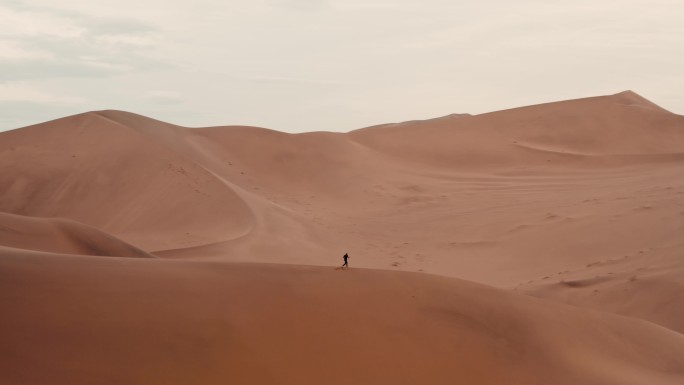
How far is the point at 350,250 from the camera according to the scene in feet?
48.8

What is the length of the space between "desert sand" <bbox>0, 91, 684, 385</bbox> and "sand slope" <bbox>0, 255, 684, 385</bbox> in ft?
0.04

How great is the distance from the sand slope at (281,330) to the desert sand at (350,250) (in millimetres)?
13

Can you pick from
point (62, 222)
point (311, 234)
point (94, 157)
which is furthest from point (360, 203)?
point (62, 222)

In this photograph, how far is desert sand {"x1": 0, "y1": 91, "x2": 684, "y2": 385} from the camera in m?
4.29

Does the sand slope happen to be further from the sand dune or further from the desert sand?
the sand dune

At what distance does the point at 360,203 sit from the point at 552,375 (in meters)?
14.8

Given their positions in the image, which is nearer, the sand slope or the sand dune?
the sand slope

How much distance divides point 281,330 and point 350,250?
10420mm

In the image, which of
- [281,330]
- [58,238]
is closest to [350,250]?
[58,238]

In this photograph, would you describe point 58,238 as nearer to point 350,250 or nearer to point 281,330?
point 281,330

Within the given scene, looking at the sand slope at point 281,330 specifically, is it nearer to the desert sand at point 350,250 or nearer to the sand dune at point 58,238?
the desert sand at point 350,250

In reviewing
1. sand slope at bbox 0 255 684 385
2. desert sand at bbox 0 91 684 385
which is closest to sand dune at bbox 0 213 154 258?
desert sand at bbox 0 91 684 385

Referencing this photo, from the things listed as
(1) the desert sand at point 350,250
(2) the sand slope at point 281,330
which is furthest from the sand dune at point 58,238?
(2) the sand slope at point 281,330

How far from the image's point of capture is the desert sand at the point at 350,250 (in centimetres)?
429
